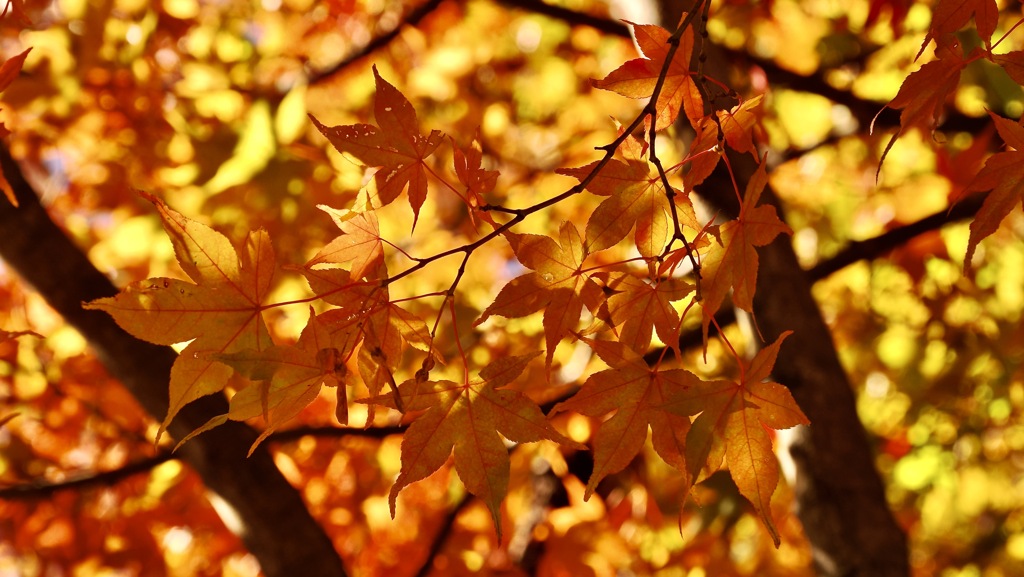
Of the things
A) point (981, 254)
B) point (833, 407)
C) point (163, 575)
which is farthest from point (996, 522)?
point (163, 575)

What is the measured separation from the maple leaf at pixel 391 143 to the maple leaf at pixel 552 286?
0.11 meters

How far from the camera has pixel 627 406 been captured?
2.50ft

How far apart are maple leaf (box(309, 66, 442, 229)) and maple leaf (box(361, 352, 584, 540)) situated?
0.15m

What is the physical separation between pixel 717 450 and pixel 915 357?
251cm

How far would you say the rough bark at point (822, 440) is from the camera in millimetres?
1586

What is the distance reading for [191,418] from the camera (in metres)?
1.46

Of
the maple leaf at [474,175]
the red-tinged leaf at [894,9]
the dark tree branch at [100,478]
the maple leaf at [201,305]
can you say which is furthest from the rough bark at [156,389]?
the red-tinged leaf at [894,9]

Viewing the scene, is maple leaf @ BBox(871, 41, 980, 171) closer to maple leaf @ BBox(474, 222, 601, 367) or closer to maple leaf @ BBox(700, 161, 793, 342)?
maple leaf @ BBox(700, 161, 793, 342)

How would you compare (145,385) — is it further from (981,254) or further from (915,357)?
(981,254)

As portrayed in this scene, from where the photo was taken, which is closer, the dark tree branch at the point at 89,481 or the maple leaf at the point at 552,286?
the maple leaf at the point at 552,286

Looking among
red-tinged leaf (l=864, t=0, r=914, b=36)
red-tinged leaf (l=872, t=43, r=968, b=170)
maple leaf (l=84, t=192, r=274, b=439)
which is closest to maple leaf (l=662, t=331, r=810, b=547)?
red-tinged leaf (l=872, t=43, r=968, b=170)

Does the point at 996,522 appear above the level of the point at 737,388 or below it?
below

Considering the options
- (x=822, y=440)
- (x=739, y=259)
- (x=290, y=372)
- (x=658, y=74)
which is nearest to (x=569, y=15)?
(x=822, y=440)

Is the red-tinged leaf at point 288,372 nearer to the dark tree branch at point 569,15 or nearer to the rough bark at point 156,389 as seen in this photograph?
the rough bark at point 156,389
